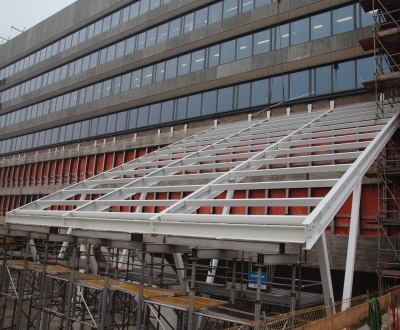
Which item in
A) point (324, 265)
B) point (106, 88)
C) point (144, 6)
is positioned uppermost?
point (144, 6)

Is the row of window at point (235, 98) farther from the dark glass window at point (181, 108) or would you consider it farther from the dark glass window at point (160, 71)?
the dark glass window at point (160, 71)

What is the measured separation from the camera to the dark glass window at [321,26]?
18547 mm

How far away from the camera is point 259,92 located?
2048 cm

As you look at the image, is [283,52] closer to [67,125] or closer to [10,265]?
[10,265]

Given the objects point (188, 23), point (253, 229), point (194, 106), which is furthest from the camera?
point (188, 23)

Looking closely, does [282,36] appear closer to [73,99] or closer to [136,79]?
[136,79]

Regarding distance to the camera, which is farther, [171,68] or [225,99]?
[171,68]

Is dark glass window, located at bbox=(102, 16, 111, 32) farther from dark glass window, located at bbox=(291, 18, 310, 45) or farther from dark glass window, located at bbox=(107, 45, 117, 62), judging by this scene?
dark glass window, located at bbox=(291, 18, 310, 45)

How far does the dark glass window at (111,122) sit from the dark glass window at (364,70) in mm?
17921

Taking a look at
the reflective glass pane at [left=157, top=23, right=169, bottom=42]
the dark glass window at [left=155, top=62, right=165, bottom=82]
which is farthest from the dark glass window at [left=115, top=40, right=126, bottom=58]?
the dark glass window at [left=155, top=62, right=165, bottom=82]

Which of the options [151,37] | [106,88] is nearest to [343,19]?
[151,37]

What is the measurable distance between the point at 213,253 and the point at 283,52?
14270 mm

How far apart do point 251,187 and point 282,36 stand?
13803 mm

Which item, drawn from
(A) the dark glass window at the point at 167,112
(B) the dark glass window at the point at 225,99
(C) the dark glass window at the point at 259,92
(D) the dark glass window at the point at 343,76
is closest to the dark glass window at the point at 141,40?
(A) the dark glass window at the point at 167,112
